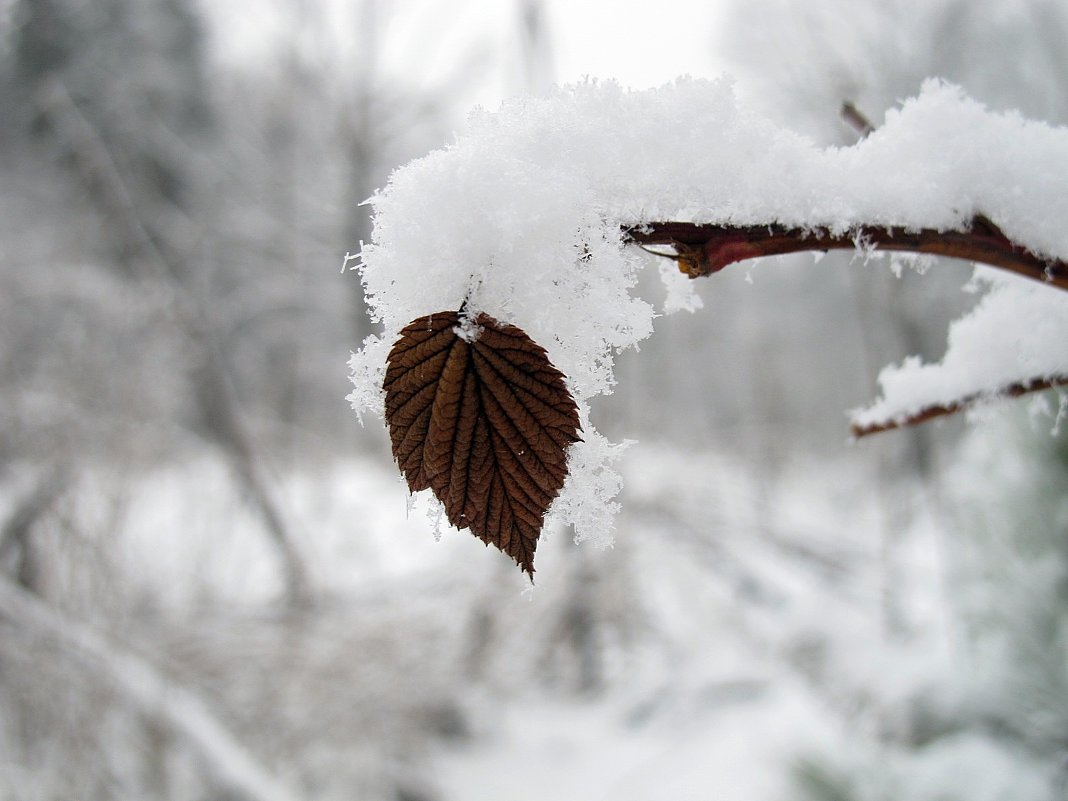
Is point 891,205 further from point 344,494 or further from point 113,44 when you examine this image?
point 113,44

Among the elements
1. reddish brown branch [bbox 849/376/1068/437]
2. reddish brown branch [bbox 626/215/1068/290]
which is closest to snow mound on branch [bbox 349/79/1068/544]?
reddish brown branch [bbox 626/215/1068/290]

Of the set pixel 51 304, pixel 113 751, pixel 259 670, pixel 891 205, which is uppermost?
pixel 51 304

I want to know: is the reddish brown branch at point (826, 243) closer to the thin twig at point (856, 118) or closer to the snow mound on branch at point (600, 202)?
the snow mound on branch at point (600, 202)

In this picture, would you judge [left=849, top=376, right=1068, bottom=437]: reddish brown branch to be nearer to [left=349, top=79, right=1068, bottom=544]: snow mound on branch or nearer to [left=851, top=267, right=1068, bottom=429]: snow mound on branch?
[left=851, top=267, right=1068, bottom=429]: snow mound on branch

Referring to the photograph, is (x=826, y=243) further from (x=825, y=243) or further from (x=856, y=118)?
(x=856, y=118)

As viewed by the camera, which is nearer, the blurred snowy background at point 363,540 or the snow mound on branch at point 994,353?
the snow mound on branch at point 994,353

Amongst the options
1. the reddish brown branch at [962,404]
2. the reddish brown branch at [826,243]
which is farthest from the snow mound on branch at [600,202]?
the reddish brown branch at [962,404]

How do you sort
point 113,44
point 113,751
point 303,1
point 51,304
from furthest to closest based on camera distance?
1. point 113,44
2. point 303,1
3. point 51,304
4. point 113,751

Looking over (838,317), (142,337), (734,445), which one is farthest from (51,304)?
(838,317)

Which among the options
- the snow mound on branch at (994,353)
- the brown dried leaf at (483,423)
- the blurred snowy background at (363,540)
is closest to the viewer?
the brown dried leaf at (483,423)
